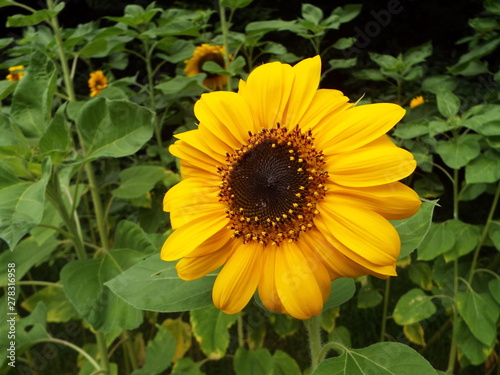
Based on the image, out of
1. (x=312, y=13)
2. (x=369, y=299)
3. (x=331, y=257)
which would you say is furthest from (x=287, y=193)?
(x=312, y=13)

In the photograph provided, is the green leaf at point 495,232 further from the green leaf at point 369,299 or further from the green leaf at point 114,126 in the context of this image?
the green leaf at point 114,126

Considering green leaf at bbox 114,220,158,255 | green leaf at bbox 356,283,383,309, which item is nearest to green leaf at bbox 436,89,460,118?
green leaf at bbox 356,283,383,309

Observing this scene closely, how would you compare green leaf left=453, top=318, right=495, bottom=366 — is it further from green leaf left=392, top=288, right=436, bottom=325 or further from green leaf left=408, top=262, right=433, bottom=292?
green leaf left=408, top=262, right=433, bottom=292

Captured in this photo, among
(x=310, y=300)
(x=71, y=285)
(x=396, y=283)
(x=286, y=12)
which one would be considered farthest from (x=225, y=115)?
(x=286, y=12)

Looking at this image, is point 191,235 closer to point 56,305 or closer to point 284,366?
point 284,366

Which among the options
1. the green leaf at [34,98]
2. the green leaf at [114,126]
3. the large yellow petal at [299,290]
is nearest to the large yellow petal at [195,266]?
the large yellow petal at [299,290]

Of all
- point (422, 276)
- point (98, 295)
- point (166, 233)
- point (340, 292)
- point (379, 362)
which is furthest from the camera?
point (422, 276)
